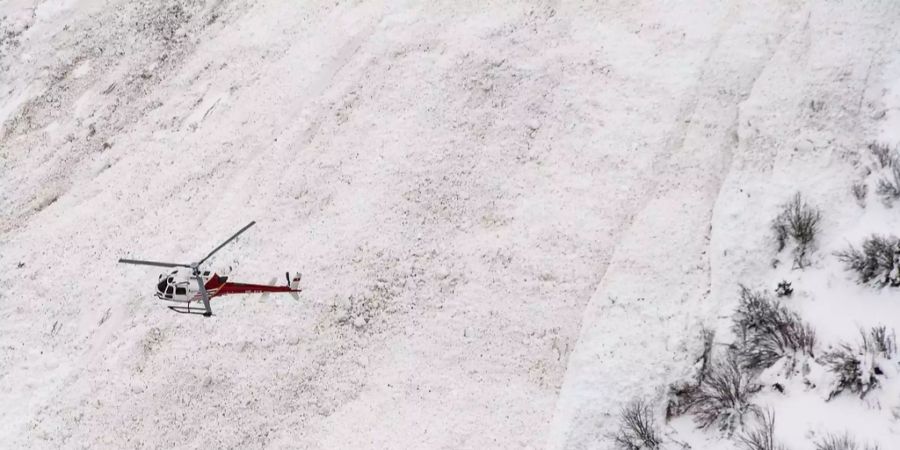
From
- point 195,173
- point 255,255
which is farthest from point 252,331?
point 195,173

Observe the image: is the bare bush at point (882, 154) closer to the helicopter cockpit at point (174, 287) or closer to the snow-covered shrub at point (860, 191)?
the snow-covered shrub at point (860, 191)

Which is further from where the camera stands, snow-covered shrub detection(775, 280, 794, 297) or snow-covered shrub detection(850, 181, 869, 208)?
snow-covered shrub detection(850, 181, 869, 208)

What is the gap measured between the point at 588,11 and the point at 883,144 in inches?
519

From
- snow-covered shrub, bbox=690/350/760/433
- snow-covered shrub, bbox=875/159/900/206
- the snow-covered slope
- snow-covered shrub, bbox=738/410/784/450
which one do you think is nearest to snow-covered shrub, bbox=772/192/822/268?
the snow-covered slope

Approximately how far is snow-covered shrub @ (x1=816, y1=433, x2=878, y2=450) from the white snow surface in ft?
1.37

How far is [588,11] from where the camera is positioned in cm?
2867

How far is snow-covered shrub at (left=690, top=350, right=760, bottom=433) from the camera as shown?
54.1 feet

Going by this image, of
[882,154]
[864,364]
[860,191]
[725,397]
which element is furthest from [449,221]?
[882,154]

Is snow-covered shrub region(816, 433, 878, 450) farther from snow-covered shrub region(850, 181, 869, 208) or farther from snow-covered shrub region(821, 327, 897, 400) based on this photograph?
snow-covered shrub region(850, 181, 869, 208)

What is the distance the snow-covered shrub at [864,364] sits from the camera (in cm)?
1527

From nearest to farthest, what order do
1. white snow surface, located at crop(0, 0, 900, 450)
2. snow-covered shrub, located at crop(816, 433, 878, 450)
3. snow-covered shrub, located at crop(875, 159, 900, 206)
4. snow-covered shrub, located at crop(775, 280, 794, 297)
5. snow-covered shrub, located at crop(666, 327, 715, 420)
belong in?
snow-covered shrub, located at crop(816, 433, 878, 450) → snow-covered shrub, located at crop(666, 327, 715, 420) → snow-covered shrub, located at crop(775, 280, 794, 297) → snow-covered shrub, located at crop(875, 159, 900, 206) → white snow surface, located at crop(0, 0, 900, 450)

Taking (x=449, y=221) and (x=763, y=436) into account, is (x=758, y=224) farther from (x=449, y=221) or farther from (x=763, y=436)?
(x=449, y=221)

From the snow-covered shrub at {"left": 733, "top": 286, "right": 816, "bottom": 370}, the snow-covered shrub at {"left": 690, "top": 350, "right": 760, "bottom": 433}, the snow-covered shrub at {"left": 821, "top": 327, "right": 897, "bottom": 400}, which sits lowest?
the snow-covered shrub at {"left": 690, "top": 350, "right": 760, "bottom": 433}

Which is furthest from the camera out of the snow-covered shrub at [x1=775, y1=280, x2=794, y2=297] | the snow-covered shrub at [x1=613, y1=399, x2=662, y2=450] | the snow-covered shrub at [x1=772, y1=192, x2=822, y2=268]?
the snow-covered shrub at [x1=772, y1=192, x2=822, y2=268]
